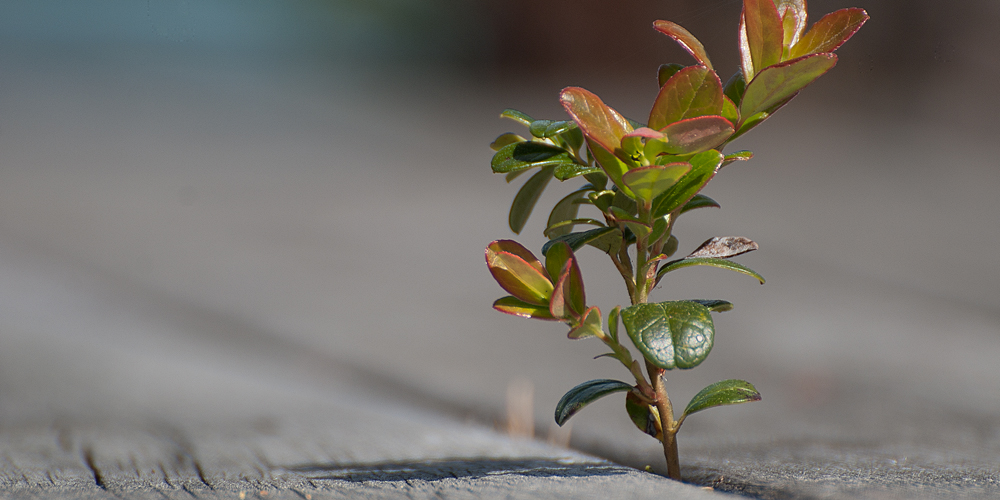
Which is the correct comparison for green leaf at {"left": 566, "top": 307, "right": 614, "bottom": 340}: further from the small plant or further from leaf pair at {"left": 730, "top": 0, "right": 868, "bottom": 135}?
leaf pair at {"left": 730, "top": 0, "right": 868, "bottom": 135}

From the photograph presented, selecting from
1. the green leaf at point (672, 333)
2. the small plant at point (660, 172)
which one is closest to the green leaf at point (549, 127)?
the small plant at point (660, 172)

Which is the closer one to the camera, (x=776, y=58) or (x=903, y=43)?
(x=776, y=58)

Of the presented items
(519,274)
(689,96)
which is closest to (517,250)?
(519,274)

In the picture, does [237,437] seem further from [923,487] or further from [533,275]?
[923,487]

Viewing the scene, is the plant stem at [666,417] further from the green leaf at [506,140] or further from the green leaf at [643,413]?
the green leaf at [506,140]

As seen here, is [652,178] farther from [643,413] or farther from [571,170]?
[643,413]

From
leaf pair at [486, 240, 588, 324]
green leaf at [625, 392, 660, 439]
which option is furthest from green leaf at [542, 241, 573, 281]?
green leaf at [625, 392, 660, 439]

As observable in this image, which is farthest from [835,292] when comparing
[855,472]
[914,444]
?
[855,472]
